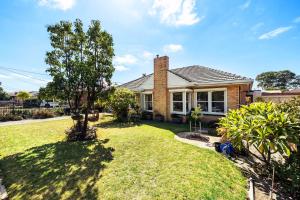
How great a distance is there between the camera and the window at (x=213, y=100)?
13.1m

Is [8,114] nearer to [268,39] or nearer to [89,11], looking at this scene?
[89,11]

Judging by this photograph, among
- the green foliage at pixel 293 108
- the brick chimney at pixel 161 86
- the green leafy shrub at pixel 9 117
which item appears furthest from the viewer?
the green leafy shrub at pixel 9 117

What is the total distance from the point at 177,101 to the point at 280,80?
73.8 m

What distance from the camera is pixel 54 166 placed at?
572cm

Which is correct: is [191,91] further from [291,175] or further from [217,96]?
[291,175]

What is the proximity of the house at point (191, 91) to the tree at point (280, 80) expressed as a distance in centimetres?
6756

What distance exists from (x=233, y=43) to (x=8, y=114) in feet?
80.5

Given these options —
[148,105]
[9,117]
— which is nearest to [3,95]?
[9,117]

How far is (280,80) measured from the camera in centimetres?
6581

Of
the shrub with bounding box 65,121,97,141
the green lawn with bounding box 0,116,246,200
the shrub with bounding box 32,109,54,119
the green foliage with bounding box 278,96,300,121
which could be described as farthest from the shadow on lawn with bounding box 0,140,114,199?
the shrub with bounding box 32,109,54,119

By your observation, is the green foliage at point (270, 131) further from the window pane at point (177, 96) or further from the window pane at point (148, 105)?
the window pane at point (148, 105)

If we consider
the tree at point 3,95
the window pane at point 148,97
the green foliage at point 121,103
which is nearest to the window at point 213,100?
the window pane at point 148,97

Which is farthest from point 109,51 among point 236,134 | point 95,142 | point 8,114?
point 8,114

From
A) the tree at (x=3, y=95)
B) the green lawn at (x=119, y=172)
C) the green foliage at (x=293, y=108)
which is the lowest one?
the green lawn at (x=119, y=172)
